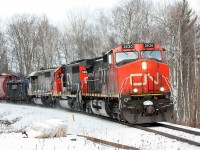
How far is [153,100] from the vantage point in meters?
13.4

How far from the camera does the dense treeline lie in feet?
91.1

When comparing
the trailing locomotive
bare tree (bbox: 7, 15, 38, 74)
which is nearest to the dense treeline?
bare tree (bbox: 7, 15, 38, 74)

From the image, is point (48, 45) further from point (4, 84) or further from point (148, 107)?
point (148, 107)

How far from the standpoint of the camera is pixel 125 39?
32219mm

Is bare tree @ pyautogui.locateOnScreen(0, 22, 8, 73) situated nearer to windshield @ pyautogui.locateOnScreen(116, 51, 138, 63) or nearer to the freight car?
the freight car

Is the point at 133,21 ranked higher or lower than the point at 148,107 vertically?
higher

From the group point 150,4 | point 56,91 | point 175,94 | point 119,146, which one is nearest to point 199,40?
point 150,4

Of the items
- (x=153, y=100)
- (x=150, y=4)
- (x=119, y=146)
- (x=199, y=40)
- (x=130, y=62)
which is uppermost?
(x=150, y=4)

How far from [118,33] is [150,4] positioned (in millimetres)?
5686

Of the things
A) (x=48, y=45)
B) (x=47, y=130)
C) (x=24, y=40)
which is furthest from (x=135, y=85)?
(x=24, y=40)

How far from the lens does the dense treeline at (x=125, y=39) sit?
27781 mm

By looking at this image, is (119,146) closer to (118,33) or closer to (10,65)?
(118,33)

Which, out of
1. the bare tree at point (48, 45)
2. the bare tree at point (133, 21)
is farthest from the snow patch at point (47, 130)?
the bare tree at point (48, 45)

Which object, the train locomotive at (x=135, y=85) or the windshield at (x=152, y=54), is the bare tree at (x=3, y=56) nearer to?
the train locomotive at (x=135, y=85)
